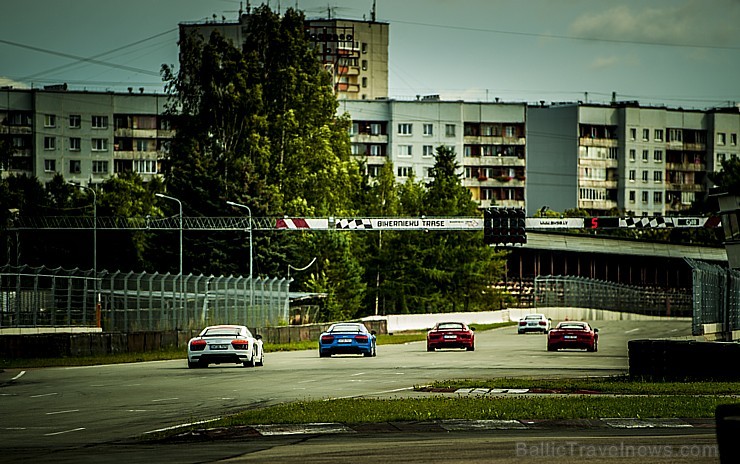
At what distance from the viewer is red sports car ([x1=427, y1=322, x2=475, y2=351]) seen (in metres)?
48.9

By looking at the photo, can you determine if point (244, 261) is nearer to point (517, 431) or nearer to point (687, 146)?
point (517, 431)

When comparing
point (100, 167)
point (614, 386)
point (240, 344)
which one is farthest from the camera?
point (100, 167)

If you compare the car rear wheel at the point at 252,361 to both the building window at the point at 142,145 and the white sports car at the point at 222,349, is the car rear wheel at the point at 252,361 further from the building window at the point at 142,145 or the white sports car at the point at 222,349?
the building window at the point at 142,145

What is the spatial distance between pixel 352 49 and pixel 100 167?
33166mm

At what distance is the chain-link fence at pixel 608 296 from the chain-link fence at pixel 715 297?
5526 centimetres

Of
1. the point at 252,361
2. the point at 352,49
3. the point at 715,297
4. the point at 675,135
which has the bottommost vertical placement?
the point at 252,361

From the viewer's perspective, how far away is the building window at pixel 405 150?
138 metres

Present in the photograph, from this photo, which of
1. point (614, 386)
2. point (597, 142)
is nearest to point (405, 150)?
point (597, 142)

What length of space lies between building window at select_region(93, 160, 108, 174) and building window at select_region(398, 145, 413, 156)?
32.4m

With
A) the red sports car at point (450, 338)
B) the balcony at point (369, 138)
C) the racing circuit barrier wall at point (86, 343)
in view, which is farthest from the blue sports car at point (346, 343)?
the balcony at point (369, 138)

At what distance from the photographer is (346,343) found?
142 ft

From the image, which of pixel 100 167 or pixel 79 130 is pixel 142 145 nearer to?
pixel 100 167

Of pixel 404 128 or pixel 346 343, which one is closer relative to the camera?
pixel 346 343
